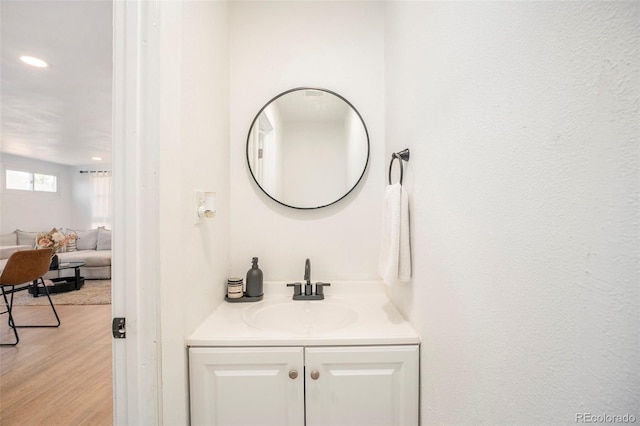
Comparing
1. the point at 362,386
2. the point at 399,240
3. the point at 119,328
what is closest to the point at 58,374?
the point at 119,328

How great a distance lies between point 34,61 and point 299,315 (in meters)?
2.99

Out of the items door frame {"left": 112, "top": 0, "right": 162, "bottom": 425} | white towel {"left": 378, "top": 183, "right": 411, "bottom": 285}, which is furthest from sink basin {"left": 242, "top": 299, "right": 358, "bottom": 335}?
door frame {"left": 112, "top": 0, "right": 162, "bottom": 425}

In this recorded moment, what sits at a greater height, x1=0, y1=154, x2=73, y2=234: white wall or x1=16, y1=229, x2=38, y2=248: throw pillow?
x1=0, y1=154, x2=73, y2=234: white wall

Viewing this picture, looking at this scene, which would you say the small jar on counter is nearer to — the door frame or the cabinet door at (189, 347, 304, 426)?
the cabinet door at (189, 347, 304, 426)

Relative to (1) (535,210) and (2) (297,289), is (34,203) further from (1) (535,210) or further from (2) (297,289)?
(1) (535,210)

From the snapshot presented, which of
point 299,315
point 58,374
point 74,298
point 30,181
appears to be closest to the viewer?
point 299,315

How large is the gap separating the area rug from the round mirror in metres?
3.46

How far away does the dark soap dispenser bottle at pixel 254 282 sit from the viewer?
1.37 meters

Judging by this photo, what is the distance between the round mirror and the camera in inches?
58.9

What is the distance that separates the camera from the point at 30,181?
19.6 feet

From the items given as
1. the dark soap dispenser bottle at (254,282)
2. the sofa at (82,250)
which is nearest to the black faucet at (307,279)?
the dark soap dispenser bottle at (254,282)

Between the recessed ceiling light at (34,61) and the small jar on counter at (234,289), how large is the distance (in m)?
2.56

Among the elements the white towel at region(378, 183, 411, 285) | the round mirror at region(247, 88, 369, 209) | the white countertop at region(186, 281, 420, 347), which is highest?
the round mirror at region(247, 88, 369, 209)

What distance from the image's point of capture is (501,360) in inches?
20.5
